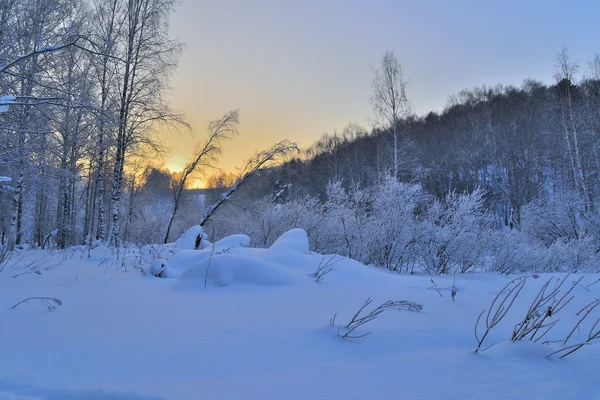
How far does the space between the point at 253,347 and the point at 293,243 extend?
2.77 meters

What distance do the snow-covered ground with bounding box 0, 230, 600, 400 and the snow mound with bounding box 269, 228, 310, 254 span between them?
1.13 metres

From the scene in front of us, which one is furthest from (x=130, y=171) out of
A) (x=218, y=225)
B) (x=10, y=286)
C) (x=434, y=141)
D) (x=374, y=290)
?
(x=434, y=141)

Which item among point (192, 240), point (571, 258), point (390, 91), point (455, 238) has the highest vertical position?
point (390, 91)

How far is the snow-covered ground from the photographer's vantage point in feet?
4.74

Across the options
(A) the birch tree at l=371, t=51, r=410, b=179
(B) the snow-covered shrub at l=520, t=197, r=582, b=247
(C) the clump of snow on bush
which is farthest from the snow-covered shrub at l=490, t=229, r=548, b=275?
(A) the birch tree at l=371, t=51, r=410, b=179

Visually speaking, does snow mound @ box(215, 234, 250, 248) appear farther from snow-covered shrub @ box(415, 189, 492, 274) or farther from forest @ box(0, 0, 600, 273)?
snow-covered shrub @ box(415, 189, 492, 274)

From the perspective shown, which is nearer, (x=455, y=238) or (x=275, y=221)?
(x=455, y=238)

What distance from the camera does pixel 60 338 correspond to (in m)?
1.87

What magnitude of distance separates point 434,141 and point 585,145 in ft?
49.4

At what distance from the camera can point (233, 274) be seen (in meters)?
3.20

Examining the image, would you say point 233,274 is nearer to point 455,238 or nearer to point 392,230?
point 392,230

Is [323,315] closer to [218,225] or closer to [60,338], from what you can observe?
[60,338]

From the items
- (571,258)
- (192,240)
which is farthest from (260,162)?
(571,258)

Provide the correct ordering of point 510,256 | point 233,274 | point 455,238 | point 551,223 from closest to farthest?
point 233,274 → point 455,238 → point 510,256 → point 551,223
